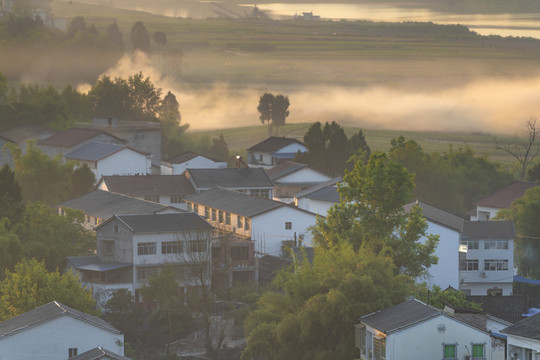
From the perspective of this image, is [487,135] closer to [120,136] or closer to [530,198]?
[120,136]

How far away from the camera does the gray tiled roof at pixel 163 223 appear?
48812mm

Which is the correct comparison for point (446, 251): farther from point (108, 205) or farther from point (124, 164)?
point (124, 164)

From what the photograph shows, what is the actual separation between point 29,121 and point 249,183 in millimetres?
30926

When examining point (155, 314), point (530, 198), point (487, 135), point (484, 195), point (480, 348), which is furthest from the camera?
point (487, 135)

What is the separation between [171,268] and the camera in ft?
154

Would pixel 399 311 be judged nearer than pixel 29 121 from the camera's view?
Yes

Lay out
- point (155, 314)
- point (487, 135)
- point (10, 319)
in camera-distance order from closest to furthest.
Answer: point (10, 319) → point (155, 314) → point (487, 135)

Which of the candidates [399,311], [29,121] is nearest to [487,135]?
[29,121]

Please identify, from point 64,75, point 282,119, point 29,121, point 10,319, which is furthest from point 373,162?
point 64,75

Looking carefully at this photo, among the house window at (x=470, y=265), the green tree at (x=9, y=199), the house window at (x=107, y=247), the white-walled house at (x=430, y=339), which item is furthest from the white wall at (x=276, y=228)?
the white-walled house at (x=430, y=339)

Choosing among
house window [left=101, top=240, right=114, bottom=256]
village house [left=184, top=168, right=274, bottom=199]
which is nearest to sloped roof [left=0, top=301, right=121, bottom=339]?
house window [left=101, top=240, right=114, bottom=256]

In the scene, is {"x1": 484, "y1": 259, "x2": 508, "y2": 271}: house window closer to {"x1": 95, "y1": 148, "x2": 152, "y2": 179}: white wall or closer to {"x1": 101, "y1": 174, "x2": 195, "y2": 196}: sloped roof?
{"x1": 101, "y1": 174, "x2": 195, "y2": 196}: sloped roof

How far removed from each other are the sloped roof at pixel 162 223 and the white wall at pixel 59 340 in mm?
14363

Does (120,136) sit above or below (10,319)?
above
